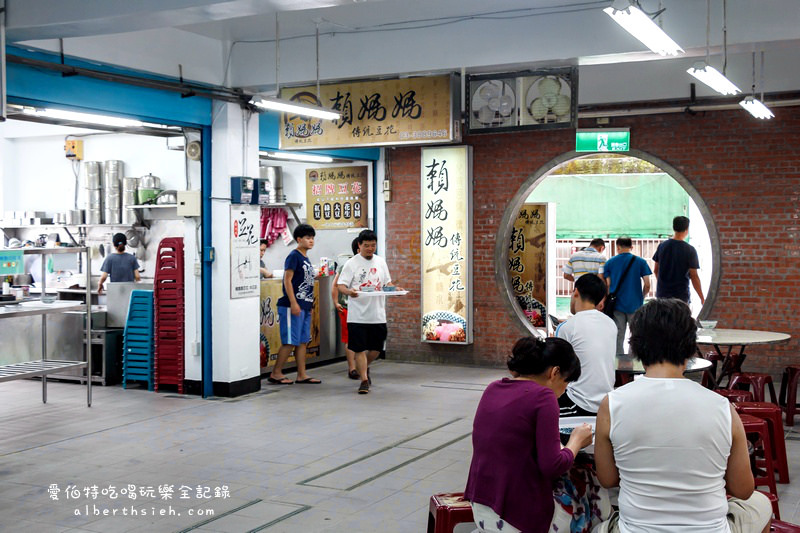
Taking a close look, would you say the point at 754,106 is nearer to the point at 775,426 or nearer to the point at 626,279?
the point at 626,279

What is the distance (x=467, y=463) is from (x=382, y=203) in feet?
20.4

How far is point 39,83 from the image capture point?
23.5 ft

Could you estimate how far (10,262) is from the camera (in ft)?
26.7

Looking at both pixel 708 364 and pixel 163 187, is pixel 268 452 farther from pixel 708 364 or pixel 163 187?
pixel 163 187

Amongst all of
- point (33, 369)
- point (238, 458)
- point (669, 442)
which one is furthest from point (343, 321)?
point (669, 442)

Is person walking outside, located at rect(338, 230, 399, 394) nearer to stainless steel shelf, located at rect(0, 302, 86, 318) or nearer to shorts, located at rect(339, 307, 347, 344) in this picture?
shorts, located at rect(339, 307, 347, 344)

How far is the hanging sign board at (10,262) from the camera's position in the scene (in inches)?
318

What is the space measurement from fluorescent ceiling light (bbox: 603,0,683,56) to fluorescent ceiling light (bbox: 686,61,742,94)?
26.0 inches

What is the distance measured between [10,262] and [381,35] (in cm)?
418

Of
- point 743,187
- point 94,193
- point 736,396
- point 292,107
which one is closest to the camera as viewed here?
point 736,396

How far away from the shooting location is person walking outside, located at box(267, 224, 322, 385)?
9820 millimetres

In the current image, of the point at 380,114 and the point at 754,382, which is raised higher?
the point at 380,114

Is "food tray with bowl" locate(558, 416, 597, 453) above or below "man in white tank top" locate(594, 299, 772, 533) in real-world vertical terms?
below

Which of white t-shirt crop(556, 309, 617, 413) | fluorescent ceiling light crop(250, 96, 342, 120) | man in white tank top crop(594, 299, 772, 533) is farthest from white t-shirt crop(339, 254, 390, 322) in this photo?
man in white tank top crop(594, 299, 772, 533)
